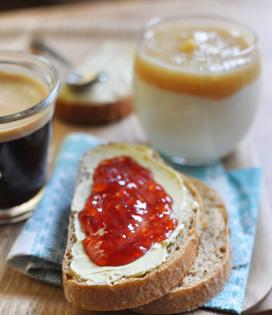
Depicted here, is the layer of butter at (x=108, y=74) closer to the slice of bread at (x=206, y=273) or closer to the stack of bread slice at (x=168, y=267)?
the stack of bread slice at (x=168, y=267)

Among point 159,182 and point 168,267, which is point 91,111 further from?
point 168,267

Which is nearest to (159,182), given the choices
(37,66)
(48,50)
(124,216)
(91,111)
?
(124,216)

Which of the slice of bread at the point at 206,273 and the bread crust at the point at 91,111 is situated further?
the bread crust at the point at 91,111

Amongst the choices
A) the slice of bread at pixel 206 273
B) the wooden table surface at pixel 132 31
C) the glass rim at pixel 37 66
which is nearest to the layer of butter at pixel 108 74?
the wooden table surface at pixel 132 31

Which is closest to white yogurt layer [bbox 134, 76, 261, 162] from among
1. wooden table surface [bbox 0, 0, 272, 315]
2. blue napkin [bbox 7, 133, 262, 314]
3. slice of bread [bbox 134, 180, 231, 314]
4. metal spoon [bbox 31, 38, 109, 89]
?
blue napkin [bbox 7, 133, 262, 314]

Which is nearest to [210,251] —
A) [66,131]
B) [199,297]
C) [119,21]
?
[199,297]

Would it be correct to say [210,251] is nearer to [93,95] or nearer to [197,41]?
[197,41]
